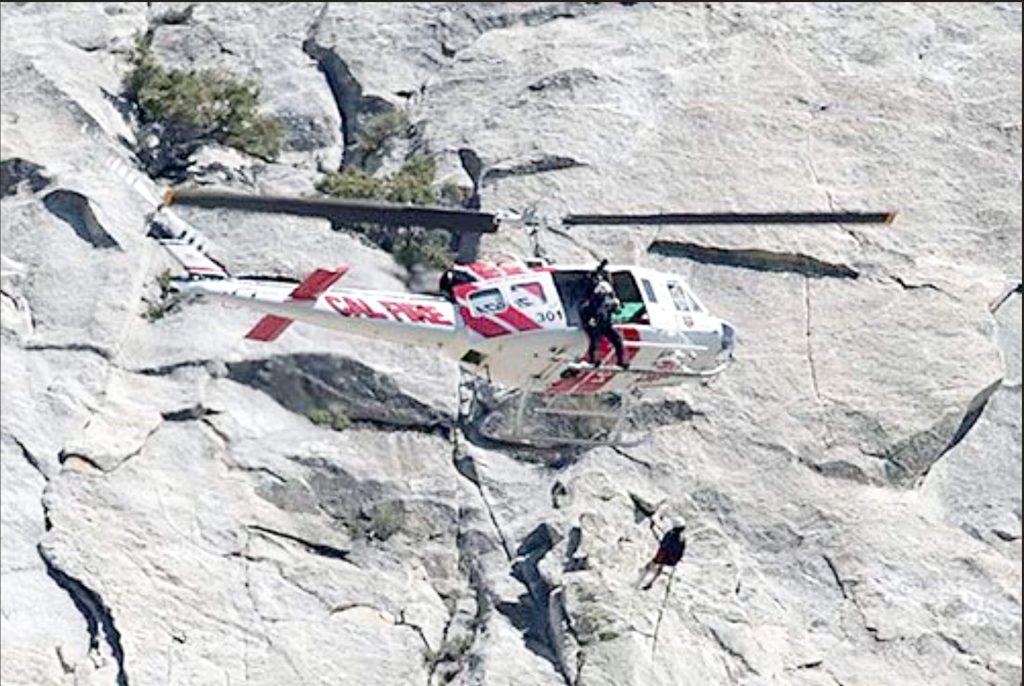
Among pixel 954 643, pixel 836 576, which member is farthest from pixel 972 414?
pixel 954 643

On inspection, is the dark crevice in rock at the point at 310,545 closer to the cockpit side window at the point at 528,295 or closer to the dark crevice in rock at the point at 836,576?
the cockpit side window at the point at 528,295

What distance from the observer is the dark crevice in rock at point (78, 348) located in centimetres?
3728

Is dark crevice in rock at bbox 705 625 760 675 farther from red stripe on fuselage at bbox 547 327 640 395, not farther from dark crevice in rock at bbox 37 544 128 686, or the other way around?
dark crevice in rock at bbox 37 544 128 686

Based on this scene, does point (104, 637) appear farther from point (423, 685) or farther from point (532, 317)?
point (532, 317)

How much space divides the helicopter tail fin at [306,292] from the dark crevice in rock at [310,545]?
408 cm

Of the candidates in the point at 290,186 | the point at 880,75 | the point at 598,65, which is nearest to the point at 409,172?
the point at 290,186

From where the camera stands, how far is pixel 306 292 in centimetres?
3105

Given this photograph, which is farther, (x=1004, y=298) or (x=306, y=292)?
(x=1004, y=298)

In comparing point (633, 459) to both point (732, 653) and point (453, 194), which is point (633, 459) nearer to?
point (732, 653)

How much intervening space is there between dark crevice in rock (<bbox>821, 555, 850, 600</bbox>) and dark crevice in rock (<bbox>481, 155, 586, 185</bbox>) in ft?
34.3

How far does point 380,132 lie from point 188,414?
10.5 meters

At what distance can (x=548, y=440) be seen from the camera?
33375mm

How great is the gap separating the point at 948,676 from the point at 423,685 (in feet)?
25.8

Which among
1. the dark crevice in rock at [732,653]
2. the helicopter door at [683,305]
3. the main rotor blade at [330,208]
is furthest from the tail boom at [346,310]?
the dark crevice in rock at [732,653]
